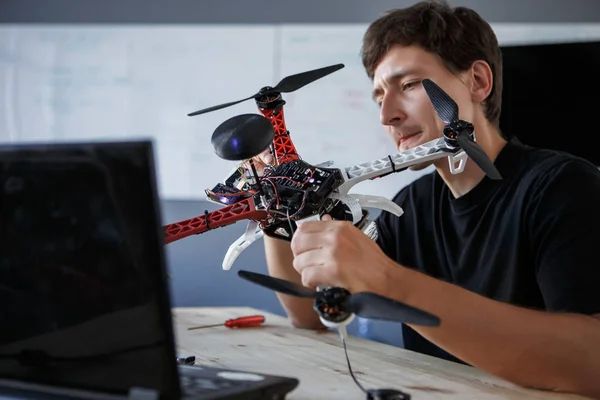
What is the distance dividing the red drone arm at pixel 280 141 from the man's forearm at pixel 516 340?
0.99ft

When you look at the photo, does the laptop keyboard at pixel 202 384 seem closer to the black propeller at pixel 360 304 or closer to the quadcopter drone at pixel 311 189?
the black propeller at pixel 360 304

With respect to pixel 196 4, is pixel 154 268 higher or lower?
lower

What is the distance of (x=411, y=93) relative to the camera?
1.30 metres

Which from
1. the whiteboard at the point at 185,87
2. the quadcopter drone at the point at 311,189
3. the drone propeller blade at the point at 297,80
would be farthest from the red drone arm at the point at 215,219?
the whiteboard at the point at 185,87

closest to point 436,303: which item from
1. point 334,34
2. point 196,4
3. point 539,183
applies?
point 539,183

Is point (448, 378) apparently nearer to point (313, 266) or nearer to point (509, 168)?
point (313, 266)

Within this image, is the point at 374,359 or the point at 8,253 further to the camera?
the point at 374,359

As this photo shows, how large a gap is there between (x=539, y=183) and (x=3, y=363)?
912 millimetres

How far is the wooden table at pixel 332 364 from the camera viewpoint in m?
0.85

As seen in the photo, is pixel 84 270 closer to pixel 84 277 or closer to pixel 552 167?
pixel 84 277

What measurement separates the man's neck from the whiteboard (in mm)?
1124

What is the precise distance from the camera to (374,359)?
105cm

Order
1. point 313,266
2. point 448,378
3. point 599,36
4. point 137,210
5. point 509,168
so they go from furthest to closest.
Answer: point 599,36, point 509,168, point 448,378, point 313,266, point 137,210

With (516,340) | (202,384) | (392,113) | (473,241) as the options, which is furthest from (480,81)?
(202,384)
